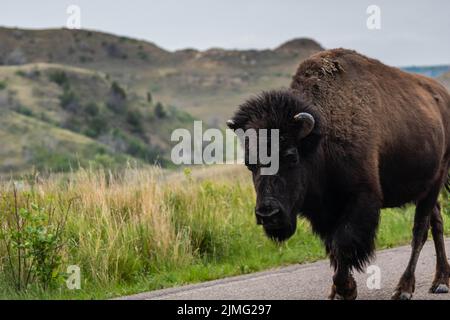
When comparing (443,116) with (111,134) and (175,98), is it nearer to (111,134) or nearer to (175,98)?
(111,134)

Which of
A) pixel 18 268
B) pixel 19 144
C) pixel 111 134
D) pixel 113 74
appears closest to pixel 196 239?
pixel 18 268

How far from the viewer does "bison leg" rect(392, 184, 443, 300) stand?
345 inches

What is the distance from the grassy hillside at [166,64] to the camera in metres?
119

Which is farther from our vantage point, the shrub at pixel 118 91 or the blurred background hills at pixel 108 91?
the shrub at pixel 118 91

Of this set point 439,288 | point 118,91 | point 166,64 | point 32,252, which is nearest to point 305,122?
point 439,288

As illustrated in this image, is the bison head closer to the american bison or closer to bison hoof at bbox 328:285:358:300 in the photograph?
the american bison

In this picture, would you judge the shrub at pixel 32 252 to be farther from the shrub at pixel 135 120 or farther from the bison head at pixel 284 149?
the shrub at pixel 135 120

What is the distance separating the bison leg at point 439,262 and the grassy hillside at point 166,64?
9629 centimetres

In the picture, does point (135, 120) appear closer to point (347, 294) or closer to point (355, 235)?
point (347, 294)

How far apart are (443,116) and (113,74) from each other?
116861 mm

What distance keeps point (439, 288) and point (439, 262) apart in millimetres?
418

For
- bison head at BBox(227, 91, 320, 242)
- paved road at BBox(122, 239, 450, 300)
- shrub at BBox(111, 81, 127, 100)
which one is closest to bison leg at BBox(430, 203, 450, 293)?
paved road at BBox(122, 239, 450, 300)

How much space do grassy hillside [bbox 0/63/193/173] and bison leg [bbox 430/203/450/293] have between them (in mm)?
43879

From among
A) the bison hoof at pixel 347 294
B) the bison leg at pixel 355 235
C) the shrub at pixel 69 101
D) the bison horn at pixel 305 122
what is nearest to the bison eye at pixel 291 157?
the bison horn at pixel 305 122
